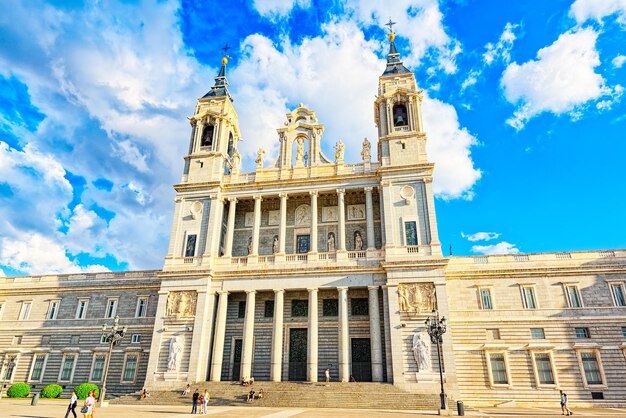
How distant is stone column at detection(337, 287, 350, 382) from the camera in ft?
96.2

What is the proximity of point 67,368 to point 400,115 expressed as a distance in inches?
→ 1491

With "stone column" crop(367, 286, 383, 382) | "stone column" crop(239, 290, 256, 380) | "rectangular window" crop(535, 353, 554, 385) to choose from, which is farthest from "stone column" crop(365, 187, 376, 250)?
"rectangular window" crop(535, 353, 554, 385)

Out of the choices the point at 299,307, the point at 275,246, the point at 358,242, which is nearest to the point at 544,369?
the point at 358,242

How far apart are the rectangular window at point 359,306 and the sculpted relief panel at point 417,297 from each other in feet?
12.7

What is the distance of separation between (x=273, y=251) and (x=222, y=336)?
8.61m

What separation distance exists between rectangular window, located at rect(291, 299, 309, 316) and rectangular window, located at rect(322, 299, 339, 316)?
4.74ft

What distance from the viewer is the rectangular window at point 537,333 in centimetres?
3039

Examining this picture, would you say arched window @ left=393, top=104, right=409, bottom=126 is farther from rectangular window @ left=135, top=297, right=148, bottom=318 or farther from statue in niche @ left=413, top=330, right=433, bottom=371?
rectangular window @ left=135, top=297, right=148, bottom=318

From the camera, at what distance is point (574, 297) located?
102 ft

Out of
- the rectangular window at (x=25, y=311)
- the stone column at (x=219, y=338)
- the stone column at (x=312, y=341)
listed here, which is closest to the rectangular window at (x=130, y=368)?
the stone column at (x=219, y=338)

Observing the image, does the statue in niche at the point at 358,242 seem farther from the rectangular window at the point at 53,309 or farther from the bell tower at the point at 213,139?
the rectangular window at the point at 53,309

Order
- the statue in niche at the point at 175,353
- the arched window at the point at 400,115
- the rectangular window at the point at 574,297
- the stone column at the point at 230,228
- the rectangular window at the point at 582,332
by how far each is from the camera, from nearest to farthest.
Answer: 1. the rectangular window at the point at 582,332
2. the rectangular window at the point at 574,297
3. the statue in niche at the point at 175,353
4. the stone column at the point at 230,228
5. the arched window at the point at 400,115

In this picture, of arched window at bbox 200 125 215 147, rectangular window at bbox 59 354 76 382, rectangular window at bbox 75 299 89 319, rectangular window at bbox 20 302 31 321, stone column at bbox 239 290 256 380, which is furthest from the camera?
arched window at bbox 200 125 215 147

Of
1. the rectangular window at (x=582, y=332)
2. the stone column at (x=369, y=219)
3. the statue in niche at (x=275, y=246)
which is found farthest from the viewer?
the statue in niche at (x=275, y=246)
